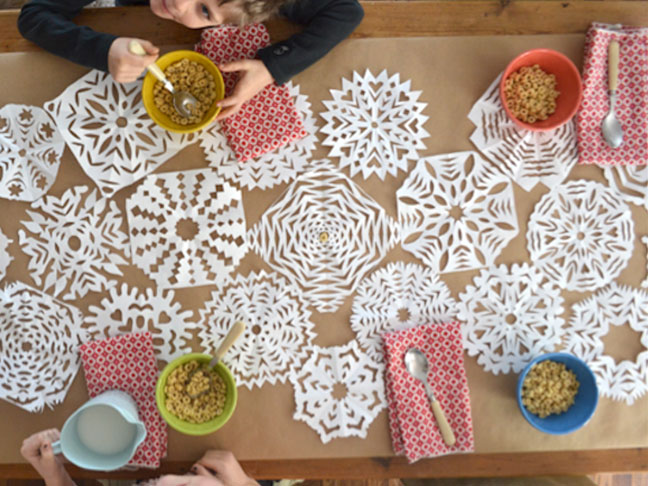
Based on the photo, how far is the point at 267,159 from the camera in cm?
92

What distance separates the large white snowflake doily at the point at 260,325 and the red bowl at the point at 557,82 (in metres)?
0.51

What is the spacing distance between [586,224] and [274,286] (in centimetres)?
58

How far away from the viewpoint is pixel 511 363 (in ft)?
3.01

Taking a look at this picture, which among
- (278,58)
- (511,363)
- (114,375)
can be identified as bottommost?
(511,363)

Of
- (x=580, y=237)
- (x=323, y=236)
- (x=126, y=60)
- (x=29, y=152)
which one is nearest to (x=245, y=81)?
(x=126, y=60)

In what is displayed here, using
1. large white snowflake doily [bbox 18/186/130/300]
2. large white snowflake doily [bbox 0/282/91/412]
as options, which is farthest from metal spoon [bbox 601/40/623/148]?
large white snowflake doily [bbox 0/282/91/412]

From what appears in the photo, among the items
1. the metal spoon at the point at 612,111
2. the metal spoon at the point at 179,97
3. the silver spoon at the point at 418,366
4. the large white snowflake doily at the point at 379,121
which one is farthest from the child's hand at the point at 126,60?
the metal spoon at the point at 612,111

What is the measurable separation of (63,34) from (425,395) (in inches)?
35.0

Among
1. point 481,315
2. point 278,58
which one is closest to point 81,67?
point 278,58

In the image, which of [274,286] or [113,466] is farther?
[274,286]

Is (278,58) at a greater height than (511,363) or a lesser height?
greater

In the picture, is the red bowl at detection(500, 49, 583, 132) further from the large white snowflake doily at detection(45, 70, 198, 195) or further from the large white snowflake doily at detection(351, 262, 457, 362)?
the large white snowflake doily at detection(45, 70, 198, 195)

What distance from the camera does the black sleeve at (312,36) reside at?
0.89 m

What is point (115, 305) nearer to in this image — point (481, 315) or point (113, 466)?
point (113, 466)
